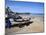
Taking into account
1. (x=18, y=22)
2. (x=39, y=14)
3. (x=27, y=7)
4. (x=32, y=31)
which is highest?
(x=27, y=7)

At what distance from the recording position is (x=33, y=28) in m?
1.78

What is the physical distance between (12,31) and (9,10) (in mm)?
364

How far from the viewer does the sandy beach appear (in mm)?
1727

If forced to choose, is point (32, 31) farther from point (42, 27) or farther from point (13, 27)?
point (13, 27)

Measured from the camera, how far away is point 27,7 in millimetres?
1794

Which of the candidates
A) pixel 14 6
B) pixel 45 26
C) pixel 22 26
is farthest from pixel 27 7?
pixel 45 26

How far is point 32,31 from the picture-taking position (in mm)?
1782

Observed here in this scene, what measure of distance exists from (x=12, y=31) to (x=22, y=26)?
193 millimetres

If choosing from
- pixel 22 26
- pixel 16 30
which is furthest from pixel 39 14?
pixel 16 30

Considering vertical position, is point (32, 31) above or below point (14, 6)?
below

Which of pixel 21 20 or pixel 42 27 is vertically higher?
pixel 21 20

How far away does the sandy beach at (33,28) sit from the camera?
1727 millimetres

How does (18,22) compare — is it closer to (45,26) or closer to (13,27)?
(13,27)
